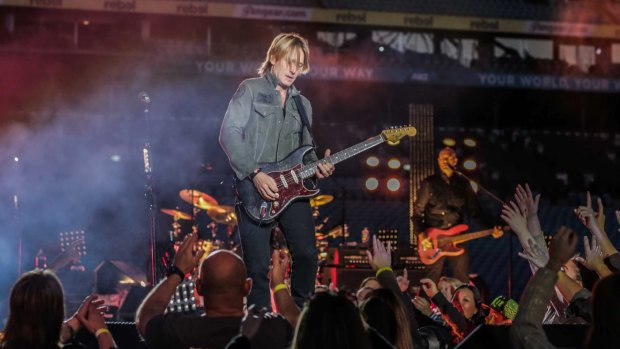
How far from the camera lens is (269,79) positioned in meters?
5.82

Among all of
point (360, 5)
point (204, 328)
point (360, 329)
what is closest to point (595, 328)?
point (360, 329)

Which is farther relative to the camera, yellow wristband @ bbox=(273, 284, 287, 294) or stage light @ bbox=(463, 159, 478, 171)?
stage light @ bbox=(463, 159, 478, 171)

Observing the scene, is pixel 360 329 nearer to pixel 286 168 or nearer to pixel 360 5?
pixel 286 168

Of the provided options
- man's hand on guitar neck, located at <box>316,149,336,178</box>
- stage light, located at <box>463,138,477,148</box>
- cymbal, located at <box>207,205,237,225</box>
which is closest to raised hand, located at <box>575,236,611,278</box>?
man's hand on guitar neck, located at <box>316,149,336,178</box>

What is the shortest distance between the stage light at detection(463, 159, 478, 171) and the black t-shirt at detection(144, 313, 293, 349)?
1400cm

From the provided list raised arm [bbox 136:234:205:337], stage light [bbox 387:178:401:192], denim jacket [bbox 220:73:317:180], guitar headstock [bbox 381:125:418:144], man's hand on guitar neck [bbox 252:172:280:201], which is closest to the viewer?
raised arm [bbox 136:234:205:337]

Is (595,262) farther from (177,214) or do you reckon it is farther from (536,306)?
(177,214)

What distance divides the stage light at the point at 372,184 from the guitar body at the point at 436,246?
573 centimetres

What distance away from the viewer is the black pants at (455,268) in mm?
11219

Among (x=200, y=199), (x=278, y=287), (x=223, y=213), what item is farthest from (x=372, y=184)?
(x=278, y=287)

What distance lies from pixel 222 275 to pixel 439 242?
798 cm

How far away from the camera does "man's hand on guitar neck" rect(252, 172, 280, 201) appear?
536cm

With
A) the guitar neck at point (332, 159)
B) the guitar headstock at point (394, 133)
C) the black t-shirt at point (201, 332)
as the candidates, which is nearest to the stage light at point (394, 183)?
the guitar headstock at point (394, 133)

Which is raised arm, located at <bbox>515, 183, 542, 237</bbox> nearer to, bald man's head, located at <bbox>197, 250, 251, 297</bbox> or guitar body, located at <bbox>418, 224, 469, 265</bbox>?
bald man's head, located at <bbox>197, 250, 251, 297</bbox>
